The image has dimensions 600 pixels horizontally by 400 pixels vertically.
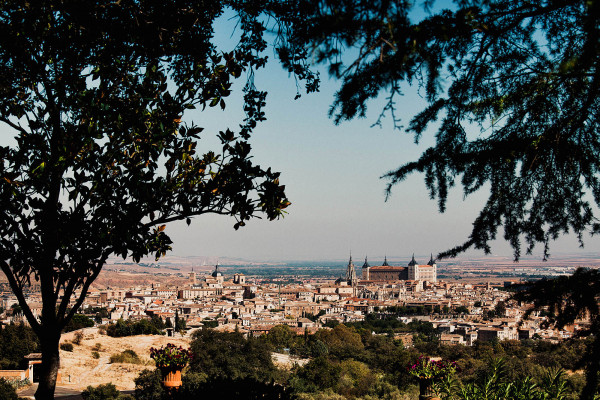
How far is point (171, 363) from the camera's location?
6.55 m

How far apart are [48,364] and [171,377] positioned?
3.56 m

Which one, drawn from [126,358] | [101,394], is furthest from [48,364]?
[126,358]

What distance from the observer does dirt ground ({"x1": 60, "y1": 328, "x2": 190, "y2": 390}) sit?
20766 mm

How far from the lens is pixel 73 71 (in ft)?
11.9

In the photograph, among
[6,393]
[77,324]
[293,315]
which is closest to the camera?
[6,393]

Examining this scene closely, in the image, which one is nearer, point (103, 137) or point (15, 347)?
point (103, 137)

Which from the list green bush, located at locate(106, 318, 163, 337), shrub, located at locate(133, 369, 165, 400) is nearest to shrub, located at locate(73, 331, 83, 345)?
green bush, located at locate(106, 318, 163, 337)

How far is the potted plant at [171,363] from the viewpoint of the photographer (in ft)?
21.5

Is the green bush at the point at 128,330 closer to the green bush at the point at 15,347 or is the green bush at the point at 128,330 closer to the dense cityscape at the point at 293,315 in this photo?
A: the dense cityscape at the point at 293,315

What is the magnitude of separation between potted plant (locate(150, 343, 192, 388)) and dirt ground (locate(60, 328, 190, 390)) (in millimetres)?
13965

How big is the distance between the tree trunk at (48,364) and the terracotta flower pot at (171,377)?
335cm

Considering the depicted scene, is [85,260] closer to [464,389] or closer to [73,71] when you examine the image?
[73,71]

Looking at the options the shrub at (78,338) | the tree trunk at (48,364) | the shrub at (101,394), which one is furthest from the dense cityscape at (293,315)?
the shrub at (101,394)

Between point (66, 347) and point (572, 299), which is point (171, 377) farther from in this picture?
point (66, 347)
